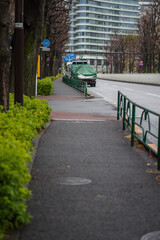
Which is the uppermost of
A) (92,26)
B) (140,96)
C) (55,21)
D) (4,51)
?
(92,26)

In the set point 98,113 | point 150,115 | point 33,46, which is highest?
point 33,46

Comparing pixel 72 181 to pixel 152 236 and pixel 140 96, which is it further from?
pixel 140 96

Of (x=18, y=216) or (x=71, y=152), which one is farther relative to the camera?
(x=71, y=152)

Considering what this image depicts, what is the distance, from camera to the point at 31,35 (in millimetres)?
15555

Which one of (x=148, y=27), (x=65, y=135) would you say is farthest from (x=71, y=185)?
(x=148, y=27)

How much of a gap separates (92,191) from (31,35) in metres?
10.6

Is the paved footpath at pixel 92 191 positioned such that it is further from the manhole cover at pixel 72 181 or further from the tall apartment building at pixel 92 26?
the tall apartment building at pixel 92 26

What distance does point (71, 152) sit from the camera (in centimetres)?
875

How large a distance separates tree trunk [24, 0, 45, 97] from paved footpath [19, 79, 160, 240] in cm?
586

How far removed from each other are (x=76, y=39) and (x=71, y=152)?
185559 mm

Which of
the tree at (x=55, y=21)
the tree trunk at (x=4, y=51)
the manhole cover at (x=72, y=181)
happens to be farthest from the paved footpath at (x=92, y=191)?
the tree at (x=55, y=21)

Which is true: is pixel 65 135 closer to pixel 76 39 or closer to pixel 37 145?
pixel 37 145

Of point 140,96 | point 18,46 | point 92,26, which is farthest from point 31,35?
point 92,26

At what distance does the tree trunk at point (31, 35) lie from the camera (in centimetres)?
1490
